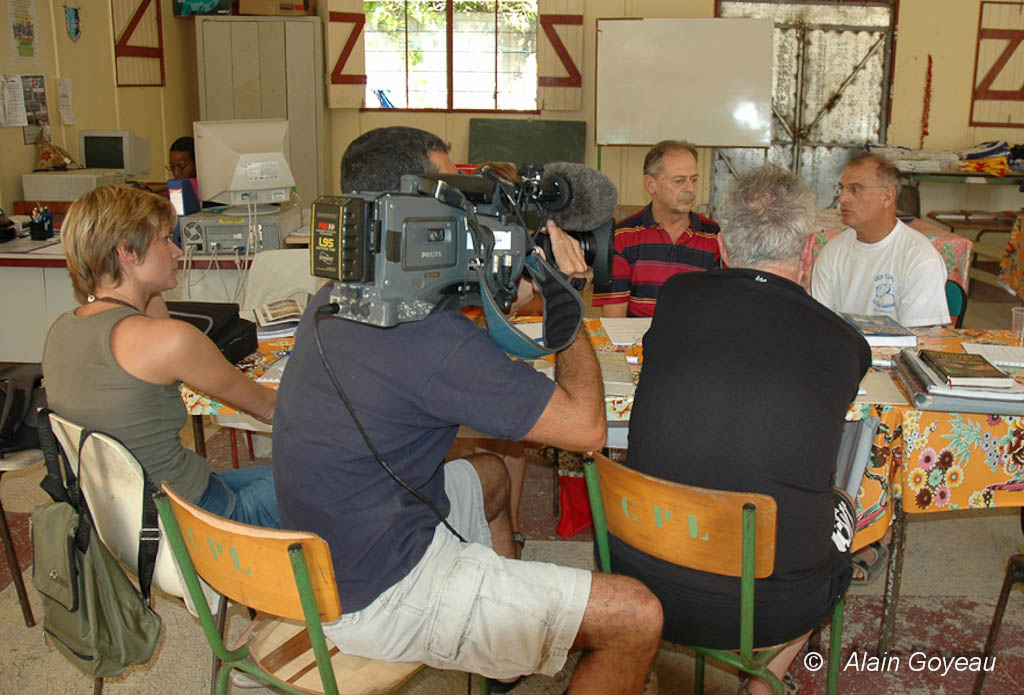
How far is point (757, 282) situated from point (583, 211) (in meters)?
0.35

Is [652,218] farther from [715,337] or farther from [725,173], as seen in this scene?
[725,173]

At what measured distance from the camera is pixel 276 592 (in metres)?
1.32

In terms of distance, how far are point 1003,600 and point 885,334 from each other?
760 millimetres

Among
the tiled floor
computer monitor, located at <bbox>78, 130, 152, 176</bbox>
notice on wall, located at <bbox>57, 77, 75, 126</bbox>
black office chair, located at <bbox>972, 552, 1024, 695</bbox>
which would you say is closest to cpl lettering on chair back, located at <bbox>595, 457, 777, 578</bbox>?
black office chair, located at <bbox>972, 552, 1024, 695</bbox>

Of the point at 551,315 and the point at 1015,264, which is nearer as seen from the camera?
the point at 551,315

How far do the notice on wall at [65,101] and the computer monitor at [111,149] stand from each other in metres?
0.31

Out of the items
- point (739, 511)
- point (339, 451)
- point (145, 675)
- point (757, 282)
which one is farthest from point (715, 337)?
point (145, 675)

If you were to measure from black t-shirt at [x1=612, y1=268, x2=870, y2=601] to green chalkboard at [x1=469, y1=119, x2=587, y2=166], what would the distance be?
19.7 feet

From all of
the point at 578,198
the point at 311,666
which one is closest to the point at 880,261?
the point at 578,198

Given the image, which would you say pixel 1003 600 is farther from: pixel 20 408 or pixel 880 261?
pixel 20 408

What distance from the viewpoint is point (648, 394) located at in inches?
63.7

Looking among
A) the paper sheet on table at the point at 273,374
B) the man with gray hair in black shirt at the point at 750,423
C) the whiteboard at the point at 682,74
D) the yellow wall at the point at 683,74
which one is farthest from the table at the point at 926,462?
the yellow wall at the point at 683,74

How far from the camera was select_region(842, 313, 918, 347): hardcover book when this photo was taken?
237cm

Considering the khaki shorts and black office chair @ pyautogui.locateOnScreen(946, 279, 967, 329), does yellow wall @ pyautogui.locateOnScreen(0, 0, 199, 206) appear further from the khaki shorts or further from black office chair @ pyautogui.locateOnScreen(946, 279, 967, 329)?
black office chair @ pyautogui.locateOnScreen(946, 279, 967, 329)
